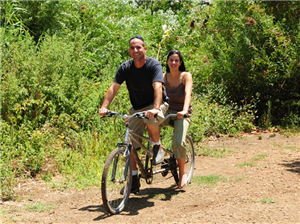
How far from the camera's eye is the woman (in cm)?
638

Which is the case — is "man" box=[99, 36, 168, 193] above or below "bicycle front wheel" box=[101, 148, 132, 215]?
above

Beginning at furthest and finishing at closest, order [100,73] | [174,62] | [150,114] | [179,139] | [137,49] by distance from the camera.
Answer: [100,73]
[174,62]
[179,139]
[137,49]
[150,114]

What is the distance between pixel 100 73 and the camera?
1077 cm

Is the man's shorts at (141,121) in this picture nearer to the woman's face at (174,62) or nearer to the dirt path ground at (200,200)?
the woman's face at (174,62)

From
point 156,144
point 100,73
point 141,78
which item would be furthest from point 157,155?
point 100,73

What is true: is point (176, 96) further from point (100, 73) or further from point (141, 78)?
point (100, 73)

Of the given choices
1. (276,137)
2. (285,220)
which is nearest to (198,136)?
(276,137)

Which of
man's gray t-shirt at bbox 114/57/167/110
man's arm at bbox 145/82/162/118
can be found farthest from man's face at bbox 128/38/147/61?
man's arm at bbox 145/82/162/118

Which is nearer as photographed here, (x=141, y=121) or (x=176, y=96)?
(x=141, y=121)

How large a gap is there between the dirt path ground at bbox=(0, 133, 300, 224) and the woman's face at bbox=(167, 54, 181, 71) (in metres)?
1.69

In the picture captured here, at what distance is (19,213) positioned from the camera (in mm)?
5730

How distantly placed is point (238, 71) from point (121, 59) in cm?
299

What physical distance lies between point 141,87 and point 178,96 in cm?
81

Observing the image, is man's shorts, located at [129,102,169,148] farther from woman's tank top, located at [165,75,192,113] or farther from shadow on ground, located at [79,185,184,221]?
shadow on ground, located at [79,185,184,221]
